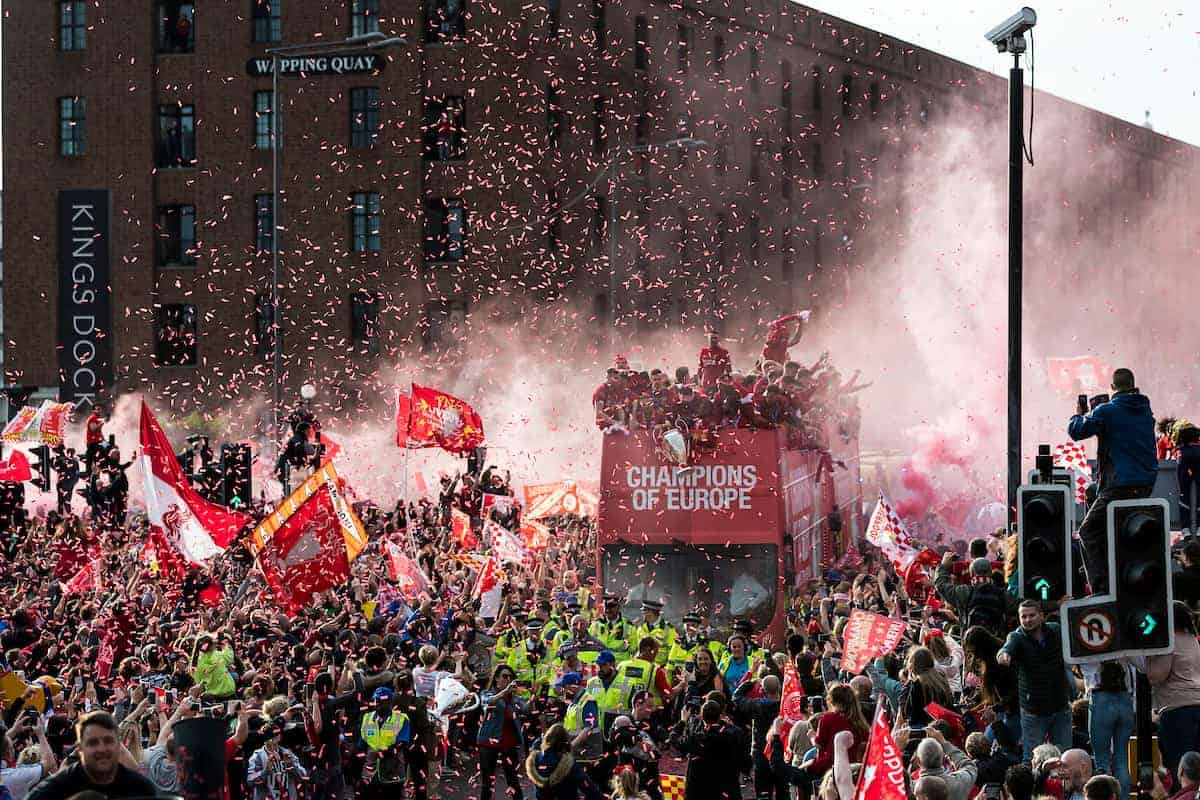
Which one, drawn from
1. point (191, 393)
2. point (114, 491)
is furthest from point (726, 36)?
point (114, 491)

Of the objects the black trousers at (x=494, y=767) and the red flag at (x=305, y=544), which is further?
the red flag at (x=305, y=544)

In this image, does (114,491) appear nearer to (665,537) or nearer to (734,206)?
(665,537)

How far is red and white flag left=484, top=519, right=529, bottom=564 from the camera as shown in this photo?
78.0 feet

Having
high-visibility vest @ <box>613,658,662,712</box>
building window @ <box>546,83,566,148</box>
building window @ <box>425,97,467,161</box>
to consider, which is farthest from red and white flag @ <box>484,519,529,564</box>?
building window @ <box>546,83,566,148</box>

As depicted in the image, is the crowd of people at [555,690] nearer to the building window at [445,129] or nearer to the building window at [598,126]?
the building window at [445,129]

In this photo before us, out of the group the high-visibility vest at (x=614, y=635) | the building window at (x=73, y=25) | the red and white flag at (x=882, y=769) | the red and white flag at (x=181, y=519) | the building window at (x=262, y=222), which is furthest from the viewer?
the building window at (x=73, y=25)

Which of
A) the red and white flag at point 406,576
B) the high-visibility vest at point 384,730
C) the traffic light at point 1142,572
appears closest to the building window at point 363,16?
the red and white flag at point 406,576

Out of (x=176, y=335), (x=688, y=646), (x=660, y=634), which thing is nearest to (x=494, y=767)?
(x=688, y=646)

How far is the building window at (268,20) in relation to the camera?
55100mm

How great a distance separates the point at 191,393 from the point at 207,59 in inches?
387

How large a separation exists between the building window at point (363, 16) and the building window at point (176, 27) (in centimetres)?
491

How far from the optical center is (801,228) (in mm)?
70312

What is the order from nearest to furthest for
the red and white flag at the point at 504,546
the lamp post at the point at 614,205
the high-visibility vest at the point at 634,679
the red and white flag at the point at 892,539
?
the high-visibility vest at the point at 634,679 → the red and white flag at the point at 892,539 → the red and white flag at the point at 504,546 → the lamp post at the point at 614,205

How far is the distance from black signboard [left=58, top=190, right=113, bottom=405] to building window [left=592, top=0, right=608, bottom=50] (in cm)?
1571
